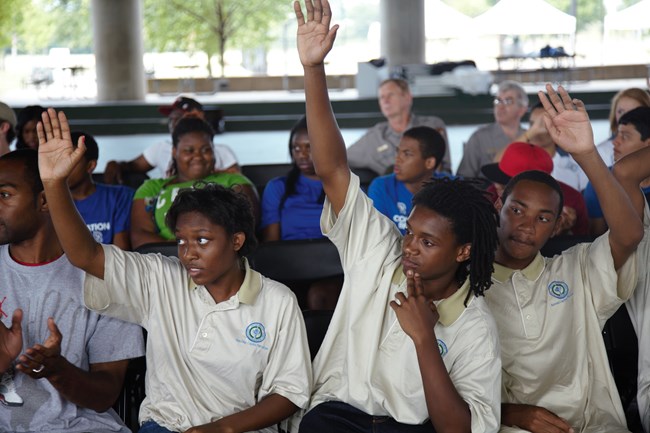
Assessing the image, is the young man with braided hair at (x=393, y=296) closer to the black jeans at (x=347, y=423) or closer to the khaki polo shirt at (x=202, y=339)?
the black jeans at (x=347, y=423)

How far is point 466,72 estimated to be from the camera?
16.4 metres

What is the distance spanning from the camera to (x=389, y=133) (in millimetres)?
5754

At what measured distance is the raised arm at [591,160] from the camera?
2516 mm

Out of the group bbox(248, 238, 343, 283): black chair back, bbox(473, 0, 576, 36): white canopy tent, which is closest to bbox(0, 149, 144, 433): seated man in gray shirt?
bbox(248, 238, 343, 283): black chair back

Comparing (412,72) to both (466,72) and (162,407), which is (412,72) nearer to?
(466,72)

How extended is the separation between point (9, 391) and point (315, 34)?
1.30 meters

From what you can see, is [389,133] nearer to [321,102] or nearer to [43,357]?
[321,102]

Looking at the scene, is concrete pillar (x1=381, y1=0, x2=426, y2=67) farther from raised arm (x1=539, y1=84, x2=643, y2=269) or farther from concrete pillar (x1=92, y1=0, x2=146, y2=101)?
raised arm (x1=539, y1=84, x2=643, y2=269)

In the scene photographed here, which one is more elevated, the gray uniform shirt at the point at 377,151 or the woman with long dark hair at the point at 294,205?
the gray uniform shirt at the point at 377,151

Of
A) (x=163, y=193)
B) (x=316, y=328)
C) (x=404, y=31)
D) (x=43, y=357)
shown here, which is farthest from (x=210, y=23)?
(x=43, y=357)

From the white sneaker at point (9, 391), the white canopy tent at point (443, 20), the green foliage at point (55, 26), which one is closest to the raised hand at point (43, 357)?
the white sneaker at point (9, 391)

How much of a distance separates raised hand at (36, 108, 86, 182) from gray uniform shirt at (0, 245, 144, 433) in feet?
1.05

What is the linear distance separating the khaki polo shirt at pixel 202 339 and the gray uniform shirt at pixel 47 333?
9 centimetres

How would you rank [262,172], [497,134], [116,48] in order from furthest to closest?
1. [116,48]
2. [497,134]
3. [262,172]
